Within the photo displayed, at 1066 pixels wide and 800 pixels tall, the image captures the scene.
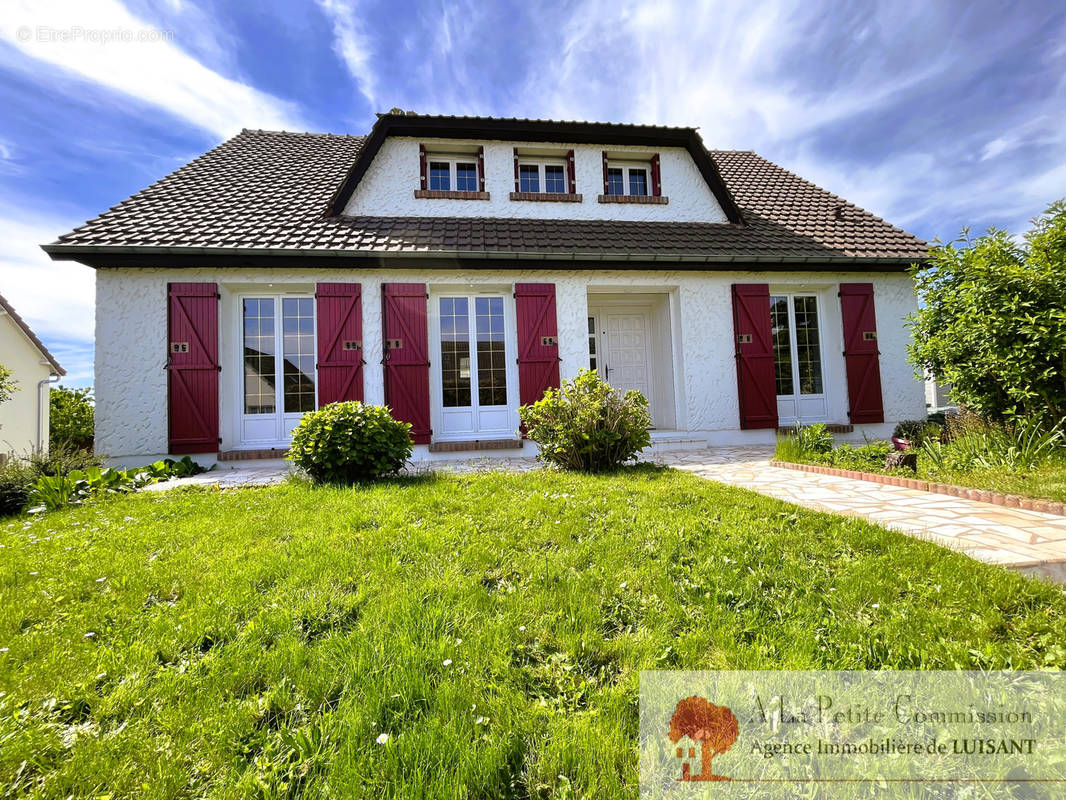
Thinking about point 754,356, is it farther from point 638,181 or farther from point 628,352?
point 638,181

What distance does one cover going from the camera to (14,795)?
1.06 metres

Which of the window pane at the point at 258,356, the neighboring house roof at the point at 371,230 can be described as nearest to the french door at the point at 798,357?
the neighboring house roof at the point at 371,230

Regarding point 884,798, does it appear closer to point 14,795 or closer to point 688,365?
point 14,795

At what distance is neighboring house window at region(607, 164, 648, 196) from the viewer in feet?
29.3

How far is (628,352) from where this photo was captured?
29.6 ft

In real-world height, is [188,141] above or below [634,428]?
above

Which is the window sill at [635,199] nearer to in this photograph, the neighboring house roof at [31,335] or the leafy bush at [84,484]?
the leafy bush at [84,484]

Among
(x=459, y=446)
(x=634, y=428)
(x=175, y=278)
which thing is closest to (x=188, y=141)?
(x=175, y=278)

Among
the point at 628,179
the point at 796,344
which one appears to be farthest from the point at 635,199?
the point at 796,344

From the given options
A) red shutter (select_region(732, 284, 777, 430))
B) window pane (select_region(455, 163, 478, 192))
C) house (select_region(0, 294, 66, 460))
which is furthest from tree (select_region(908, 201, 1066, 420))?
house (select_region(0, 294, 66, 460))

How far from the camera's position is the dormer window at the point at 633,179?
874 cm

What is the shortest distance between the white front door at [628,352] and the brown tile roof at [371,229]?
68.8 inches

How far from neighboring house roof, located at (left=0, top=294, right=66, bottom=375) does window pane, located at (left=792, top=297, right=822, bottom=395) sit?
21861 millimetres

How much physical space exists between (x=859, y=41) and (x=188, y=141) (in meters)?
12.6
